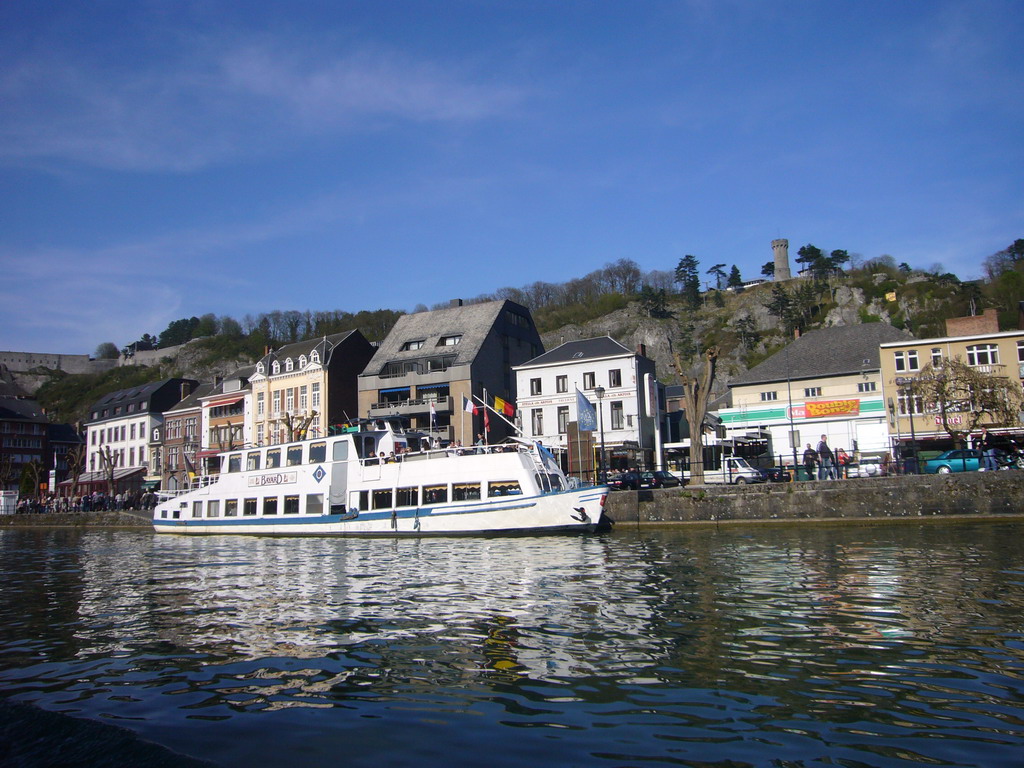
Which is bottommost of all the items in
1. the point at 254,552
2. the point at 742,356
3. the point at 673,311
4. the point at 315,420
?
the point at 254,552

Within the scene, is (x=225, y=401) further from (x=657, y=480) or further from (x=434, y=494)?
(x=657, y=480)

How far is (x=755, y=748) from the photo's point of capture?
642 cm

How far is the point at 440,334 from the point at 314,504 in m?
34.7

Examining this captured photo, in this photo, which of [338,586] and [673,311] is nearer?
[338,586]

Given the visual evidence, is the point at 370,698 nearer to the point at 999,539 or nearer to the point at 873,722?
the point at 873,722

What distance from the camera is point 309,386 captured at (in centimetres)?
7119

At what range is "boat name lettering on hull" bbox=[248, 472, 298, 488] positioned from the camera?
37.1m

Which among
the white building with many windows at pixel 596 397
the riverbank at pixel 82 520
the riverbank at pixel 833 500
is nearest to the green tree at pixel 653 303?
the white building with many windows at pixel 596 397

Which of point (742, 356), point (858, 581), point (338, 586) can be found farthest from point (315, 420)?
point (742, 356)

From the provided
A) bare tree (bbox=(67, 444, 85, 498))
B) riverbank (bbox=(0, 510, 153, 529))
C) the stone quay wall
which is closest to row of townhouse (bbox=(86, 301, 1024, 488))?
riverbank (bbox=(0, 510, 153, 529))

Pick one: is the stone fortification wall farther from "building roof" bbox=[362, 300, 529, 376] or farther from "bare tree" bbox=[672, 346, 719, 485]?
"bare tree" bbox=[672, 346, 719, 485]

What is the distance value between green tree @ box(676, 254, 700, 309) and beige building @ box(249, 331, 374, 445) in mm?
104363

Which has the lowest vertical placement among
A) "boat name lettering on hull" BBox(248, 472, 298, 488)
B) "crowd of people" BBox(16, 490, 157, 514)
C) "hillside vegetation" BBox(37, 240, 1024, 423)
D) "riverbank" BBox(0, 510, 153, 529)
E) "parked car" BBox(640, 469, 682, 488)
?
"riverbank" BBox(0, 510, 153, 529)

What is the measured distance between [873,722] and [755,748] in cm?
143
